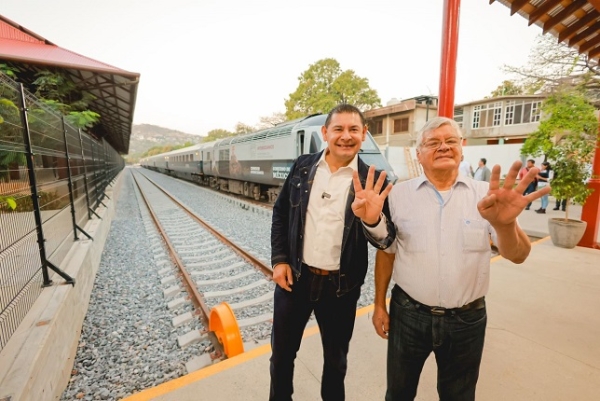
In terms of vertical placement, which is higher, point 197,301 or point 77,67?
point 77,67

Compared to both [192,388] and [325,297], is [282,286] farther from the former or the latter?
[192,388]

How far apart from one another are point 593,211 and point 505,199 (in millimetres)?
6609

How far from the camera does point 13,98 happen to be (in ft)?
9.99

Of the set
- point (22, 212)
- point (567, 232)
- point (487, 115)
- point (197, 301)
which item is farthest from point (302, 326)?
point (487, 115)

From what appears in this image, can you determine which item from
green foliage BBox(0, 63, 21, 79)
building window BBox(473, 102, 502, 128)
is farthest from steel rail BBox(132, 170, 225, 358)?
building window BBox(473, 102, 502, 128)

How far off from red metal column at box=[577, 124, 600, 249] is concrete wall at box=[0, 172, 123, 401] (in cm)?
832

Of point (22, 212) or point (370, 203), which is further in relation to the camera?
point (22, 212)

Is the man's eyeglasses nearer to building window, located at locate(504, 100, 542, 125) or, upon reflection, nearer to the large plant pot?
the large plant pot

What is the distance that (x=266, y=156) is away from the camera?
453 inches

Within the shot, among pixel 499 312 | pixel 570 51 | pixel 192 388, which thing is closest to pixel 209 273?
pixel 192 388

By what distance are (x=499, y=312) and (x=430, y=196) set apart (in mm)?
2727

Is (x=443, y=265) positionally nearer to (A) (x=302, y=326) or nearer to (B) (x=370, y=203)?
(B) (x=370, y=203)

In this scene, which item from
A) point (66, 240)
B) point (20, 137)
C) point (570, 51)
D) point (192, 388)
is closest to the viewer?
point (192, 388)

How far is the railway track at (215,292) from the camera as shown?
9.84ft
